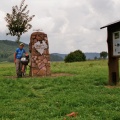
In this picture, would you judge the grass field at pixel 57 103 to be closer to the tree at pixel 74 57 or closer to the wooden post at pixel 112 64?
the wooden post at pixel 112 64

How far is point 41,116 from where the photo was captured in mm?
8742

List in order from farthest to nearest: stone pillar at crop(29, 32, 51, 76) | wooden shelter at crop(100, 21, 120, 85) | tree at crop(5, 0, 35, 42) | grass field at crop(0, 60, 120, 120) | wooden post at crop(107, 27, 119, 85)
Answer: tree at crop(5, 0, 35, 42)
stone pillar at crop(29, 32, 51, 76)
wooden post at crop(107, 27, 119, 85)
wooden shelter at crop(100, 21, 120, 85)
grass field at crop(0, 60, 120, 120)

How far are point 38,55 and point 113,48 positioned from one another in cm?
722

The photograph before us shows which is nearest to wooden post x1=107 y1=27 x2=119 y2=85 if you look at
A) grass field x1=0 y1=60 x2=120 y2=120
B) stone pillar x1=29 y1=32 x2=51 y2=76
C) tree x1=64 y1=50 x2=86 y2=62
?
grass field x1=0 y1=60 x2=120 y2=120

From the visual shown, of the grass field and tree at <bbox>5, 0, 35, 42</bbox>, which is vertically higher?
tree at <bbox>5, 0, 35, 42</bbox>

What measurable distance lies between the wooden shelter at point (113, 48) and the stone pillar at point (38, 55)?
21.9 feet

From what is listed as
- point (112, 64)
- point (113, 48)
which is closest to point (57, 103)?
point (113, 48)

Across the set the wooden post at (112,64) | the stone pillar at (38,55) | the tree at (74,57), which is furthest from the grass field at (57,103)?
the tree at (74,57)

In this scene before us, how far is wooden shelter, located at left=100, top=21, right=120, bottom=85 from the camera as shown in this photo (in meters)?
14.8

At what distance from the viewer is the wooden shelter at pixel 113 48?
14.8 meters

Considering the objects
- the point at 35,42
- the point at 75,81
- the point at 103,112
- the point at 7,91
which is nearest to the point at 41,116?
the point at 103,112

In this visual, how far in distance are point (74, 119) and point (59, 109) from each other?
1220 millimetres

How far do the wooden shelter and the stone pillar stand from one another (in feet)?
21.9

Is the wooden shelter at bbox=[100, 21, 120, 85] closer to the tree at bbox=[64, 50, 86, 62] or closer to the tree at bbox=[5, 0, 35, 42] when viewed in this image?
the tree at bbox=[5, 0, 35, 42]
